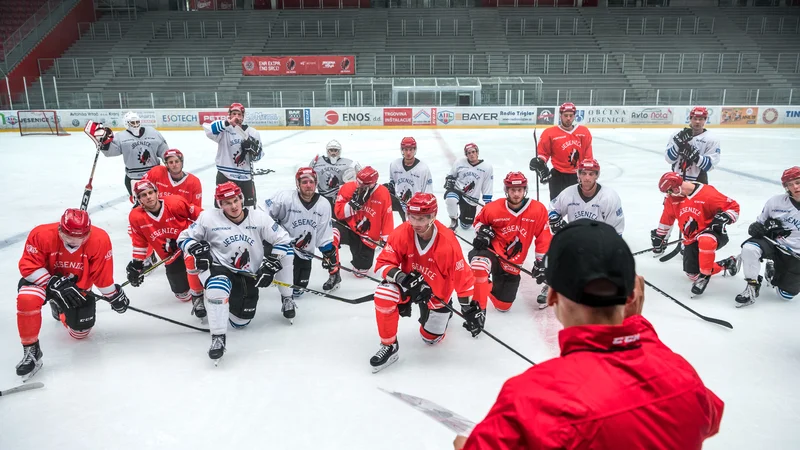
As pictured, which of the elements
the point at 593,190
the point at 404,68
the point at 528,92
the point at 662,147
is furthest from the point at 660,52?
the point at 593,190

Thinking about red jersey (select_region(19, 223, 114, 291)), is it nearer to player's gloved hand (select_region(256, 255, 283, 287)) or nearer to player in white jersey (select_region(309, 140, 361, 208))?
player's gloved hand (select_region(256, 255, 283, 287))

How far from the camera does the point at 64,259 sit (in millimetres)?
3834

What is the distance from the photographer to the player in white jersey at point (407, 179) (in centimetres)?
665

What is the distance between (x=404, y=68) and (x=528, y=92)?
22.3 ft

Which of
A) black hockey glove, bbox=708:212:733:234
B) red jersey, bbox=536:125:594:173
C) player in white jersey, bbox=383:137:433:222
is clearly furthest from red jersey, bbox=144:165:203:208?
black hockey glove, bbox=708:212:733:234

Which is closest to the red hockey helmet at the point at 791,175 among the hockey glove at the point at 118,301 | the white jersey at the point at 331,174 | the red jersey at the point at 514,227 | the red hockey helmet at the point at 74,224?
the red jersey at the point at 514,227

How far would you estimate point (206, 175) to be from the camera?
35.1ft

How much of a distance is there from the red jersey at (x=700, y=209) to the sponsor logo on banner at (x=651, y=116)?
15.9m

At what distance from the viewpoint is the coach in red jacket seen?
1.02 m

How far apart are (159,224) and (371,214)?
199 centimetres

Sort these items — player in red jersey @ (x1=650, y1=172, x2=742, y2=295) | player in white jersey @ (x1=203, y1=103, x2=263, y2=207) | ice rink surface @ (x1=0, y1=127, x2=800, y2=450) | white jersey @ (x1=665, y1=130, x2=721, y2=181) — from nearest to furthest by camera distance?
ice rink surface @ (x1=0, y1=127, x2=800, y2=450)
player in red jersey @ (x1=650, y1=172, x2=742, y2=295)
white jersey @ (x1=665, y1=130, x2=721, y2=181)
player in white jersey @ (x1=203, y1=103, x2=263, y2=207)

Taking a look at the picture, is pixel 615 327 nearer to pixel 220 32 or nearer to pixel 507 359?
pixel 507 359

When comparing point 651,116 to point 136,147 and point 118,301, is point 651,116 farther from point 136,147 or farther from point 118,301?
point 118,301

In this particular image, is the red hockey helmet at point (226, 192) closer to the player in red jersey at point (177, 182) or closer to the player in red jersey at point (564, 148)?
the player in red jersey at point (177, 182)
